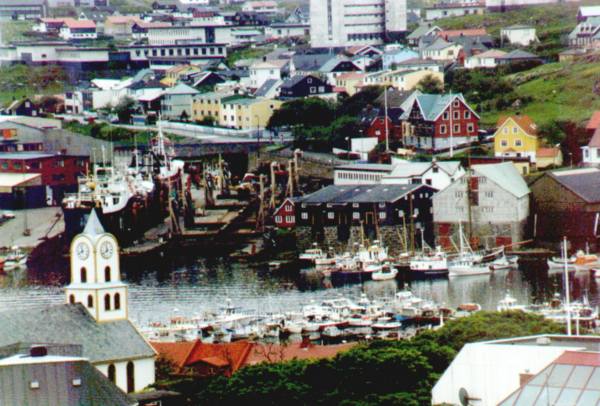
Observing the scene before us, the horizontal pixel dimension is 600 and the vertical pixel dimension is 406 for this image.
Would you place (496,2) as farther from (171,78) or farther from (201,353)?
(201,353)

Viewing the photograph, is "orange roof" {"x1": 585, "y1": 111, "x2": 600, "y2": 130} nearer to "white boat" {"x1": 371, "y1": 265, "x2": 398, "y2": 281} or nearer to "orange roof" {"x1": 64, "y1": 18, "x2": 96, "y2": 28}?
"white boat" {"x1": 371, "y1": 265, "x2": 398, "y2": 281}

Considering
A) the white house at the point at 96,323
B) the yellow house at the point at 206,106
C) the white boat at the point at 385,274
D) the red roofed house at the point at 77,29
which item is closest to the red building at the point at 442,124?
the white boat at the point at 385,274

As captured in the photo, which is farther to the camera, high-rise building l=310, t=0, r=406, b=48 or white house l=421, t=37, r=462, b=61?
high-rise building l=310, t=0, r=406, b=48

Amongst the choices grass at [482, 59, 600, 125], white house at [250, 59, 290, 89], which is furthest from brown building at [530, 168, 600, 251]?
white house at [250, 59, 290, 89]

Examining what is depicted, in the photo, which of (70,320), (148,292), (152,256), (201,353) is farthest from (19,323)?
(152,256)

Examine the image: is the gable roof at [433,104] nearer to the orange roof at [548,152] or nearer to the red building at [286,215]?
the orange roof at [548,152]

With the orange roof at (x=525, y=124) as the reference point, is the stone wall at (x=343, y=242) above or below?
below
